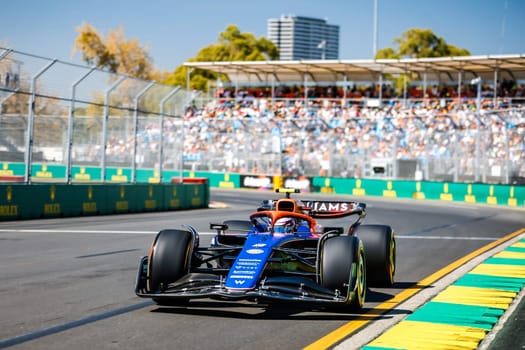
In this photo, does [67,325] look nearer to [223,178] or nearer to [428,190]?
[428,190]

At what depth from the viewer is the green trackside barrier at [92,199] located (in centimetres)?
1914

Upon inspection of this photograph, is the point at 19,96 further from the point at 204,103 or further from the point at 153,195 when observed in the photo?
the point at 204,103

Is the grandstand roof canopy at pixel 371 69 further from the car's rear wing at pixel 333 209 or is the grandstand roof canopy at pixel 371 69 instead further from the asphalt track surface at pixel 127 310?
the car's rear wing at pixel 333 209

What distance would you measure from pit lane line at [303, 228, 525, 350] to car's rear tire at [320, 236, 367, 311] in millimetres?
233

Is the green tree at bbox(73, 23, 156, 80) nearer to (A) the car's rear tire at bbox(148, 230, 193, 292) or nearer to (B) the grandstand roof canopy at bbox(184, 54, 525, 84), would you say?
(B) the grandstand roof canopy at bbox(184, 54, 525, 84)

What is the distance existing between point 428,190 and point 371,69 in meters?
16.5

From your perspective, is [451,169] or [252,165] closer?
[451,169]

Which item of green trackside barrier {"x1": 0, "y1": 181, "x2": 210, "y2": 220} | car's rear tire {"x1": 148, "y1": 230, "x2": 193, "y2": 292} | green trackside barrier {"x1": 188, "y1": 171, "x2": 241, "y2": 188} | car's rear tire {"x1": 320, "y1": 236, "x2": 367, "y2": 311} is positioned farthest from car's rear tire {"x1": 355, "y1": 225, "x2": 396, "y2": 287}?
green trackside barrier {"x1": 188, "y1": 171, "x2": 241, "y2": 188}

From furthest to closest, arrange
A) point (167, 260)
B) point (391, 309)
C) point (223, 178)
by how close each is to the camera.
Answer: point (223, 178)
point (391, 309)
point (167, 260)

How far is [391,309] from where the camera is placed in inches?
311

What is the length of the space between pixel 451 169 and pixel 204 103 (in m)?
23.4

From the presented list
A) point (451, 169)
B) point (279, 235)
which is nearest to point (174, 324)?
point (279, 235)

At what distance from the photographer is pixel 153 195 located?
→ 25.3 metres

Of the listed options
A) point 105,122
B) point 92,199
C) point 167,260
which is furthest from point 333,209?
point 105,122
